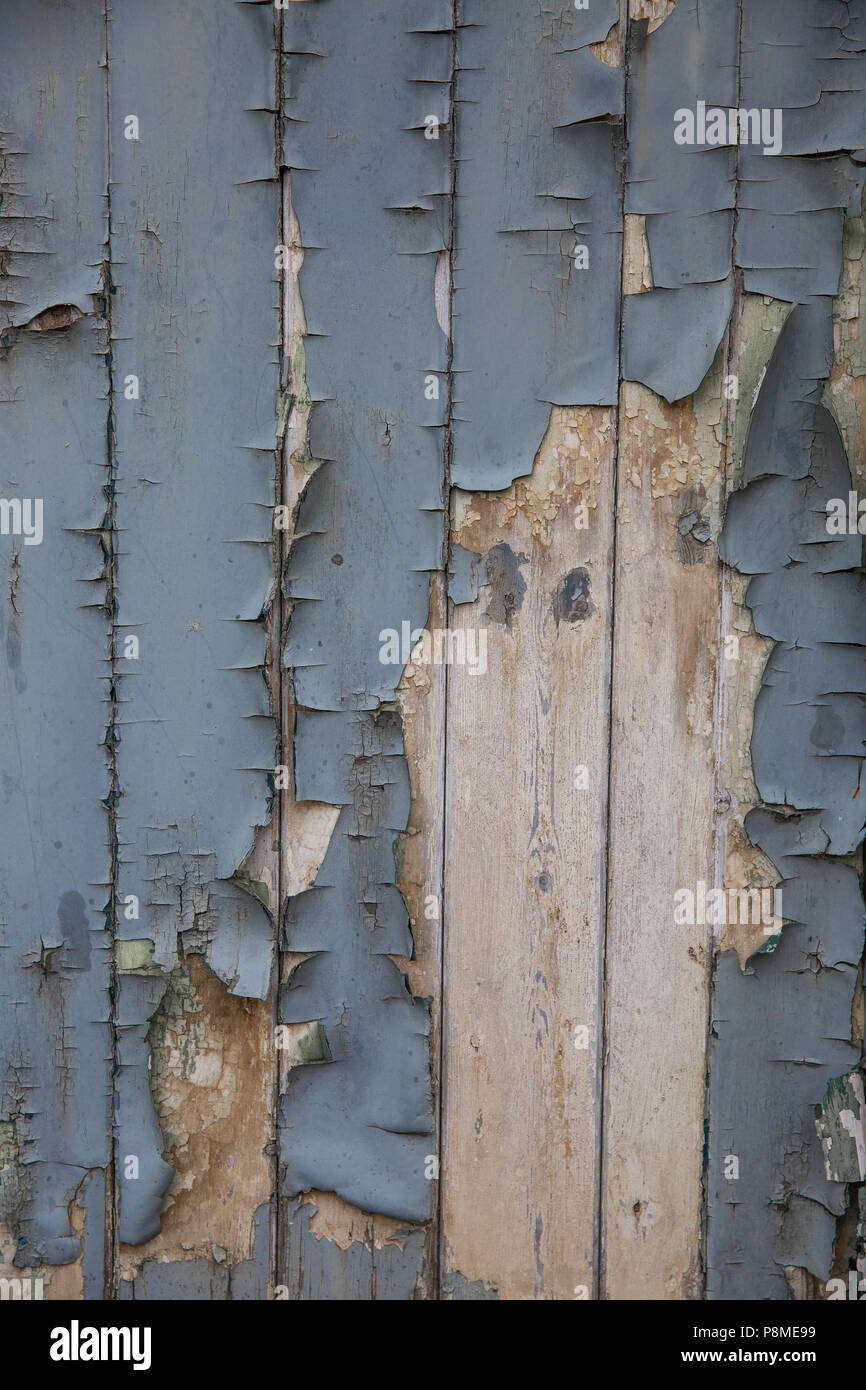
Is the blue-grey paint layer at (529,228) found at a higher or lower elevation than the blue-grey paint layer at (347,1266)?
higher

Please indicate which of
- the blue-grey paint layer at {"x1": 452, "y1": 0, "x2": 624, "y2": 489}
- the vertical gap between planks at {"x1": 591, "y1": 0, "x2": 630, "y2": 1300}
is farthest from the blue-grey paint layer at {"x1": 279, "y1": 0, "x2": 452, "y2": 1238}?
the vertical gap between planks at {"x1": 591, "y1": 0, "x2": 630, "y2": 1300}

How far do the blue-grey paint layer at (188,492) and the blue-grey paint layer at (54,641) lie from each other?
27 mm

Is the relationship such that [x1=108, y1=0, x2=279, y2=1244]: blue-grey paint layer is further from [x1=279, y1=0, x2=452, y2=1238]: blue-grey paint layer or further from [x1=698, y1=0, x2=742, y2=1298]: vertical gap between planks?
[x1=698, y1=0, x2=742, y2=1298]: vertical gap between planks

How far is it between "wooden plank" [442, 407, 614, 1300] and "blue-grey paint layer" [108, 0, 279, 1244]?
0.81 ft

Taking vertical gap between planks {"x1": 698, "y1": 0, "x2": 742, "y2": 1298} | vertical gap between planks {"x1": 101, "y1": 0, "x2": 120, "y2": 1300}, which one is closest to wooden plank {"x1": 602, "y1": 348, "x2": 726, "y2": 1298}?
vertical gap between planks {"x1": 698, "y1": 0, "x2": 742, "y2": 1298}

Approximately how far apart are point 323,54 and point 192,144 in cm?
18

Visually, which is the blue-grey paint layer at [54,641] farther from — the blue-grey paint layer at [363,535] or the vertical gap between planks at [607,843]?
the vertical gap between planks at [607,843]

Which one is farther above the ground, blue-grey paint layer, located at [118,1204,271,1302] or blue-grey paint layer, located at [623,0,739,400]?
blue-grey paint layer, located at [623,0,739,400]

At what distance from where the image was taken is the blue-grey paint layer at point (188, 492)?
1070mm

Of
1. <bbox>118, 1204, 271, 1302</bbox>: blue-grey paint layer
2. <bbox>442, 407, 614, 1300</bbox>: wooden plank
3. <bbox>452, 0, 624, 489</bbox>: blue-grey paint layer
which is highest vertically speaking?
<bbox>452, 0, 624, 489</bbox>: blue-grey paint layer

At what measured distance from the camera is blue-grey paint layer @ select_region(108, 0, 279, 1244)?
107 centimetres

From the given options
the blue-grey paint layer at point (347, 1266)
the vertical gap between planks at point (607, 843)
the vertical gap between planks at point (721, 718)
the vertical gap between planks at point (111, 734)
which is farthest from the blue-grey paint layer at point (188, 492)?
the vertical gap between planks at point (721, 718)
